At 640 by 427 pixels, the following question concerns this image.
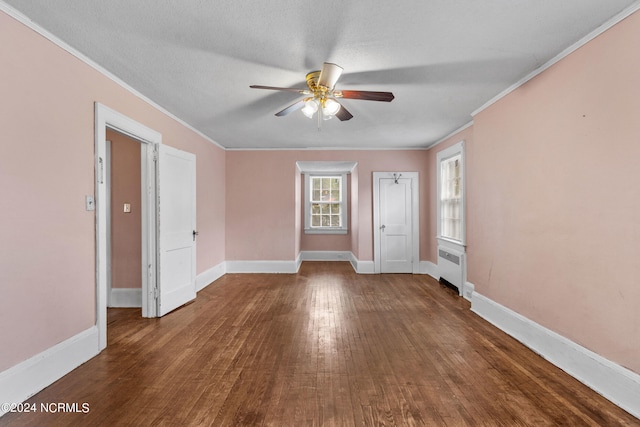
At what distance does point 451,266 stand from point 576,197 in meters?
2.70

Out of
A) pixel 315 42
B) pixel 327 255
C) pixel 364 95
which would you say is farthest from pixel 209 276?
pixel 315 42

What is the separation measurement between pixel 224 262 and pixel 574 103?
5602 mm

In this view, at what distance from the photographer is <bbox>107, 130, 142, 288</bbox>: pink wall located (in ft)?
12.8

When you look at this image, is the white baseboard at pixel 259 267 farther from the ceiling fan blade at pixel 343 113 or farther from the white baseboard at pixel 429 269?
the ceiling fan blade at pixel 343 113

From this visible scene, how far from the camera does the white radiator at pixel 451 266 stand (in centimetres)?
448

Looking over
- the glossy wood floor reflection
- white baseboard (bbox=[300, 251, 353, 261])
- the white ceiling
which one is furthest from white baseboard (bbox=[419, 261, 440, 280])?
the white ceiling

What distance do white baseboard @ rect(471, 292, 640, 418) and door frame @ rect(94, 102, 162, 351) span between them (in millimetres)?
3895

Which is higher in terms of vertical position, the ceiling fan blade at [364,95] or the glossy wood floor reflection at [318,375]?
the ceiling fan blade at [364,95]

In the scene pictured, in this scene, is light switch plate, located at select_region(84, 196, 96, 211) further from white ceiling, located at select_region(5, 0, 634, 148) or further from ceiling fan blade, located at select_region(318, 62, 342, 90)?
ceiling fan blade, located at select_region(318, 62, 342, 90)

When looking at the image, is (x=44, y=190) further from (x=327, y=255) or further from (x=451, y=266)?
(x=327, y=255)

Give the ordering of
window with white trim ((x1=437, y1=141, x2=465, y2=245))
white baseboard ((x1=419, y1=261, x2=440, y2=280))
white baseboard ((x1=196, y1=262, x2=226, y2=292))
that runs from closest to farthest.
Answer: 1. window with white trim ((x1=437, y1=141, x2=465, y2=245))
2. white baseboard ((x1=196, y1=262, x2=226, y2=292))
3. white baseboard ((x1=419, y1=261, x2=440, y2=280))

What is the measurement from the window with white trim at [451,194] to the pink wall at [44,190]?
4.53 metres

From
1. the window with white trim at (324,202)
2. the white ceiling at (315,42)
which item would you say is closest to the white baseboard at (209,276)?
the window with white trim at (324,202)

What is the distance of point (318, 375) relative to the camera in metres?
2.30
